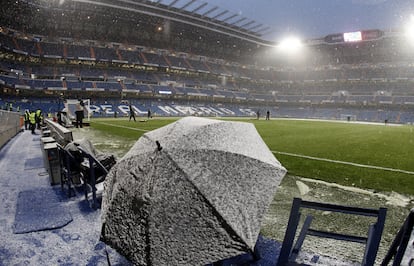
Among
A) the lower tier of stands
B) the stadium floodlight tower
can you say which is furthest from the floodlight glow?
the lower tier of stands

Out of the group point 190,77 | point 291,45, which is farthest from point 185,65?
point 291,45

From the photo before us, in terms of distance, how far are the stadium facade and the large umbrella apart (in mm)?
42821

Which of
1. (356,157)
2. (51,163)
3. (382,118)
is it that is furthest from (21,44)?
(382,118)

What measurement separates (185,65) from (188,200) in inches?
2408

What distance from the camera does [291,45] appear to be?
222ft

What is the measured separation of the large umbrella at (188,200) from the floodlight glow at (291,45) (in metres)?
72.3

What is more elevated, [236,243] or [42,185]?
[236,243]

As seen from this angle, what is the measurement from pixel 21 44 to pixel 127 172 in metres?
53.3

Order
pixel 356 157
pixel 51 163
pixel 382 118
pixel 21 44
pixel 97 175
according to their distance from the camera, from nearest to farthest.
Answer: pixel 97 175 < pixel 51 163 < pixel 356 157 < pixel 21 44 < pixel 382 118

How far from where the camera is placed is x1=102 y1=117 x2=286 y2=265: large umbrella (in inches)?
61.1

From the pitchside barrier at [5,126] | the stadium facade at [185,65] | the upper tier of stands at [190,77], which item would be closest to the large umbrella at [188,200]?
the pitchside barrier at [5,126]

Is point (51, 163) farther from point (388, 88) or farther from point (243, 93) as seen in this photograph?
point (388, 88)

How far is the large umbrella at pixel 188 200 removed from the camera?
1.55 m

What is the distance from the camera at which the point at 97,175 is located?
458cm
